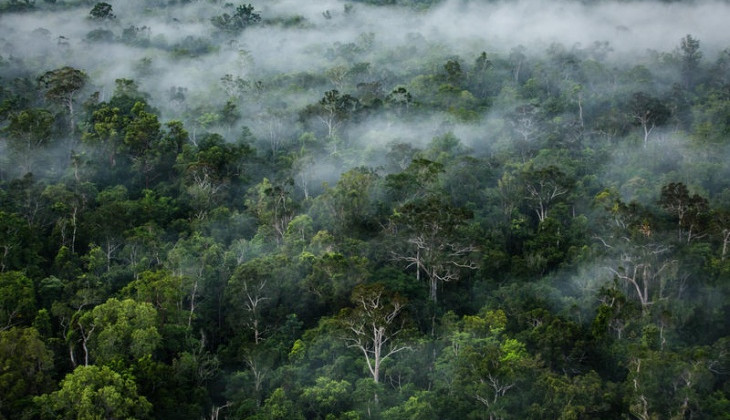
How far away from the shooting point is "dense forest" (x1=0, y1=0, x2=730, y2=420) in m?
30.9

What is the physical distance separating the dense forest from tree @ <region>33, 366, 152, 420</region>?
9cm

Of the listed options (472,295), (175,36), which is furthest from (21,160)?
(175,36)

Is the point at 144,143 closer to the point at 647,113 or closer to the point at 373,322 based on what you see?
the point at 373,322

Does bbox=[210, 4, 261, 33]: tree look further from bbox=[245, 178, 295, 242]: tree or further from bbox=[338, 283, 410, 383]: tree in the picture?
bbox=[338, 283, 410, 383]: tree

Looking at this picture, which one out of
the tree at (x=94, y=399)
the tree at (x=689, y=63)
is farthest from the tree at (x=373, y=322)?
the tree at (x=689, y=63)

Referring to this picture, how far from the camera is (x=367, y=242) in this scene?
1631 inches

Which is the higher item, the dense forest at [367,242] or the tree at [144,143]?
the tree at [144,143]

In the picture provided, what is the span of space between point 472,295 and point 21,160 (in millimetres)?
29750

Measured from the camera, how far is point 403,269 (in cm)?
4047

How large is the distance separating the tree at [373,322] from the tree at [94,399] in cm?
935

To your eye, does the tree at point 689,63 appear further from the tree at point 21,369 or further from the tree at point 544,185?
the tree at point 21,369

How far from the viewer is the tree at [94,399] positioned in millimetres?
26906

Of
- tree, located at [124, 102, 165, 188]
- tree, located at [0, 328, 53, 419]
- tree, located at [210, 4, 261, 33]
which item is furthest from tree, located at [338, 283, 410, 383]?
tree, located at [210, 4, 261, 33]

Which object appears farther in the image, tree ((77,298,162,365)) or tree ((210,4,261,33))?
tree ((210,4,261,33))
